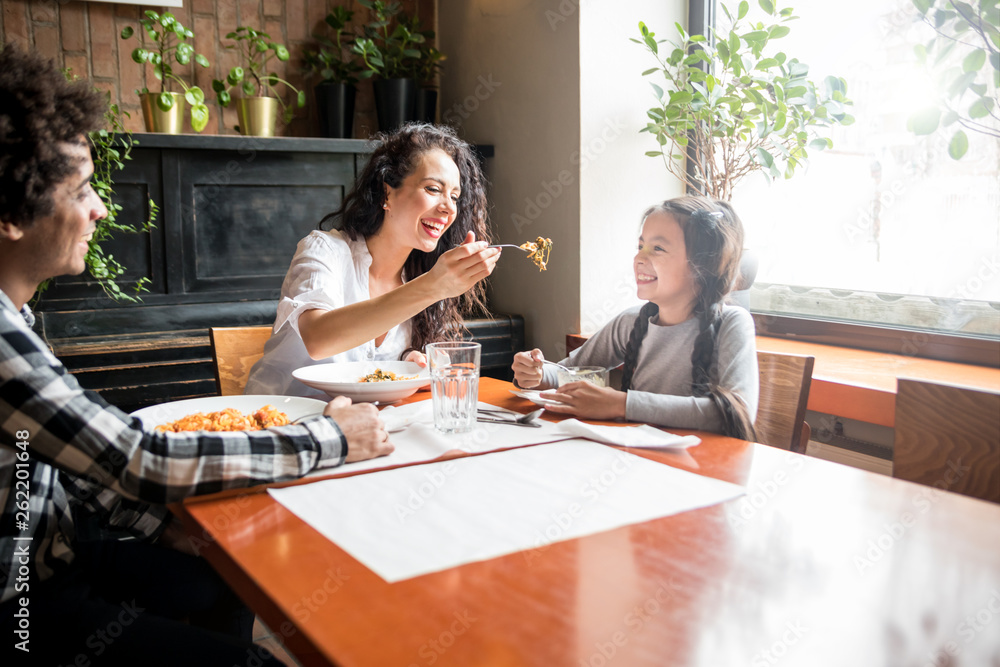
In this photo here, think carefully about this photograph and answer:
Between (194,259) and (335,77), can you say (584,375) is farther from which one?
(335,77)

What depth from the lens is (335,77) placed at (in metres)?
3.07

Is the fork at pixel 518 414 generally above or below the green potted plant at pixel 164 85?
below

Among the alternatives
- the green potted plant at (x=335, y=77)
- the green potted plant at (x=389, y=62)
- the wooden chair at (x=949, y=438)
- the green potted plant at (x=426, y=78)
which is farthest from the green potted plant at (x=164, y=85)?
the wooden chair at (x=949, y=438)

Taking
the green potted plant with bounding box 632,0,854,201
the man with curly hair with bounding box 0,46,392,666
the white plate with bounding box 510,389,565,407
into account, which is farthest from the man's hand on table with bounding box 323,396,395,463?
the green potted plant with bounding box 632,0,854,201

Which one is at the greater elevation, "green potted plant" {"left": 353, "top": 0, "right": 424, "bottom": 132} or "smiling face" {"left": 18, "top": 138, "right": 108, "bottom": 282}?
"green potted plant" {"left": 353, "top": 0, "right": 424, "bottom": 132}

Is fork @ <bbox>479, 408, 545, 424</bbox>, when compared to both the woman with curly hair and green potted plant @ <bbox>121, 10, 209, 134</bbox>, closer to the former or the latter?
the woman with curly hair

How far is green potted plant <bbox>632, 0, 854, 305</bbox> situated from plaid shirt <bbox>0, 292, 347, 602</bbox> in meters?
1.40

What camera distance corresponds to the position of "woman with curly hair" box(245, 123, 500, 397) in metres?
1.59

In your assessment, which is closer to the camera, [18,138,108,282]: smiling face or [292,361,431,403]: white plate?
[18,138,108,282]: smiling face

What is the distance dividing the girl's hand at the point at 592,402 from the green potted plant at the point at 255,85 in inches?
80.9

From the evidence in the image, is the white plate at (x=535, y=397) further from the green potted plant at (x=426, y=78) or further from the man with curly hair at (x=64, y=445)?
the green potted plant at (x=426, y=78)

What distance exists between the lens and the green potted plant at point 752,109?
215cm

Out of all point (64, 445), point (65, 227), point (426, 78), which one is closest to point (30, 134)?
point (65, 227)

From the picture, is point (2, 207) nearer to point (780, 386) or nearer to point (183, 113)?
point (780, 386)
